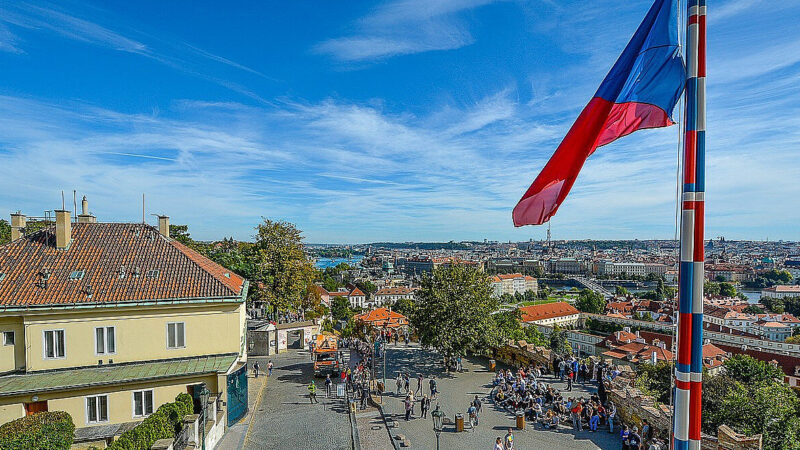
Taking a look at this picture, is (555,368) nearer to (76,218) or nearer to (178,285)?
(178,285)

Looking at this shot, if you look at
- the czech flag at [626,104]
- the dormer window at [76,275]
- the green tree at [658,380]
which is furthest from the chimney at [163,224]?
the green tree at [658,380]

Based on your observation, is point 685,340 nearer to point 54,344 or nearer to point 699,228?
point 699,228

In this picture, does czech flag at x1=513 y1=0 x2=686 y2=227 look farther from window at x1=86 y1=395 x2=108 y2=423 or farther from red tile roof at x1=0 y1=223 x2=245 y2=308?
window at x1=86 y1=395 x2=108 y2=423

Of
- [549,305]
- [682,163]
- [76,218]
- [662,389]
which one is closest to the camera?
[682,163]

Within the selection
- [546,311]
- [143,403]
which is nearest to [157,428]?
[143,403]

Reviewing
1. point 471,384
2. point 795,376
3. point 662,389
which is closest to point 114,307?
point 471,384
